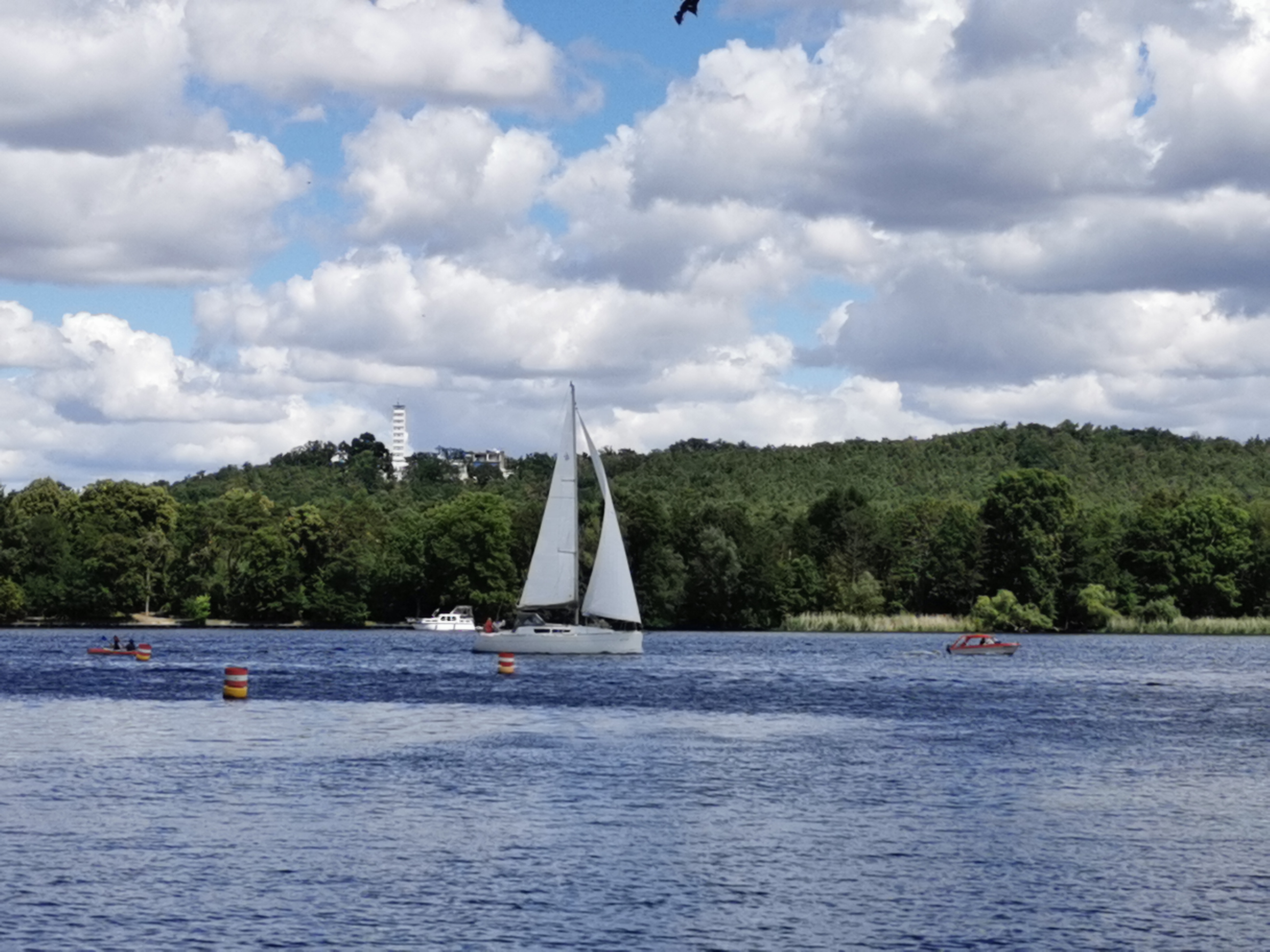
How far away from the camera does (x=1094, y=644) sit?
14238cm

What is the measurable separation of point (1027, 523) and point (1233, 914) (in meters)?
139

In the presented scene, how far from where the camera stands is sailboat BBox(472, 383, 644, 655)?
3957 inches

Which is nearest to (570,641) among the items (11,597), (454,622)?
(454,622)

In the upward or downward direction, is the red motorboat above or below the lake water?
above

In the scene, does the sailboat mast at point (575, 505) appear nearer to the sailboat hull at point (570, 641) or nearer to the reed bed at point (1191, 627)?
the sailboat hull at point (570, 641)

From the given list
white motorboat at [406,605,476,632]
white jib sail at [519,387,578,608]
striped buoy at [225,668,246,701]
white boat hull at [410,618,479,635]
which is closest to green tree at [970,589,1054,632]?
white boat hull at [410,618,479,635]

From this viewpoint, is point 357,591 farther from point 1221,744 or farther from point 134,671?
point 1221,744

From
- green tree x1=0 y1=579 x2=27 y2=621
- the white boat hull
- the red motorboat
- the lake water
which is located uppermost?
green tree x1=0 y1=579 x2=27 y2=621

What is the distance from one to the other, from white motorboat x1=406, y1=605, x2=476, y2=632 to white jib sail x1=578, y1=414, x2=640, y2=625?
6626 centimetres

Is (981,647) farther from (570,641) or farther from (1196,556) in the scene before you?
(1196,556)

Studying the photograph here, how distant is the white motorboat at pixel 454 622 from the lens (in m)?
168

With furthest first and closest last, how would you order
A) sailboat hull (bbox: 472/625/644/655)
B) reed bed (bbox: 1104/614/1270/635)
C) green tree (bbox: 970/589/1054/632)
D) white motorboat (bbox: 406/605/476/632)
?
1. white motorboat (bbox: 406/605/476/632)
2. green tree (bbox: 970/589/1054/632)
3. reed bed (bbox: 1104/614/1270/635)
4. sailboat hull (bbox: 472/625/644/655)

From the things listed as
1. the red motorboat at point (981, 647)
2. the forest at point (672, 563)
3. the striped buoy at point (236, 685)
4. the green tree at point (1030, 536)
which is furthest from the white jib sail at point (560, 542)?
the green tree at point (1030, 536)

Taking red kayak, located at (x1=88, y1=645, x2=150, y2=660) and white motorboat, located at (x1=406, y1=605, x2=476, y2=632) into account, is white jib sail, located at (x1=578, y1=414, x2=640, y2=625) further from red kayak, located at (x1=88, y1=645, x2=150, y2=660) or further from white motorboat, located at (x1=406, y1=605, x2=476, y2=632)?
white motorboat, located at (x1=406, y1=605, x2=476, y2=632)
